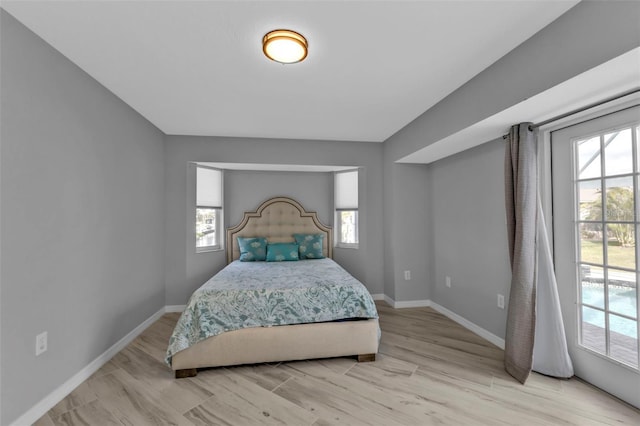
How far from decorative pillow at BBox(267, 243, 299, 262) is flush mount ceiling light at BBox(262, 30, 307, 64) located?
258 centimetres

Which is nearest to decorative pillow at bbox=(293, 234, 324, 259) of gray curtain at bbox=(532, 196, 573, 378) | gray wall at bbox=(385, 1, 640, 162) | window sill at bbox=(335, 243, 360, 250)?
window sill at bbox=(335, 243, 360, 250)

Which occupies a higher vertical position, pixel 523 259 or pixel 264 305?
pixel 523 259

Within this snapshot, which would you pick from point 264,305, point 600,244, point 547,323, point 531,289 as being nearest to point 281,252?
point 264,305

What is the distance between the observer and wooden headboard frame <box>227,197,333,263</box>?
4140 mm

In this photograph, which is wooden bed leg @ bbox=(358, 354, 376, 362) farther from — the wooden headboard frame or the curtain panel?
the wooden headboard frame

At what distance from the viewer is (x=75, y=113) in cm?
208

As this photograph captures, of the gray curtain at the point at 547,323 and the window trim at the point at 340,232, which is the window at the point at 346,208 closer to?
the window trim at the point at 340,232

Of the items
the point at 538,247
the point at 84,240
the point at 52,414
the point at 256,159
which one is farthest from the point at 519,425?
the point at 256,159

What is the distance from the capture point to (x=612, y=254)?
1.87 meters

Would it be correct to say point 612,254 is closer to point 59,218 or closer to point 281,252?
point 281,252

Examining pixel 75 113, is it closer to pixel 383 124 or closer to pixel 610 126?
pixel 383 124

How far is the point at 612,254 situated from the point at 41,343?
386 cm

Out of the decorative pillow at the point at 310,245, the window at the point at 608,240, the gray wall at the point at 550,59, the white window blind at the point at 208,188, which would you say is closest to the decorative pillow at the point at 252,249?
the decorative pillow at the point at 310,245

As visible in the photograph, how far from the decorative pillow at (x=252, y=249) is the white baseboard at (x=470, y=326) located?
2513 mm
